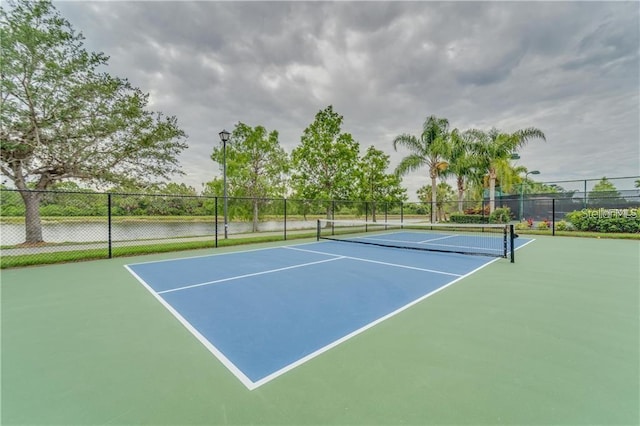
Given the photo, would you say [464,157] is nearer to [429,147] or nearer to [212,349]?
[429,147]

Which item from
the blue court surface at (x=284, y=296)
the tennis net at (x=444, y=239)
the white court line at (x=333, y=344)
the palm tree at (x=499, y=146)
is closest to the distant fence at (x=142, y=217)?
the tennis net at (x=444, y=239)

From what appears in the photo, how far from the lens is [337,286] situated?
4.79 meters

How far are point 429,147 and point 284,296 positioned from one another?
56.0 feet

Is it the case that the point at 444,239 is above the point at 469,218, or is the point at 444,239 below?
below

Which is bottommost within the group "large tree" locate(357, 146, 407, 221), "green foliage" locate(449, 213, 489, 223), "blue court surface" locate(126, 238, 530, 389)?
"blue court surface" locate(126, 238, 530, 389)

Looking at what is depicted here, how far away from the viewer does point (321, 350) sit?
256cm

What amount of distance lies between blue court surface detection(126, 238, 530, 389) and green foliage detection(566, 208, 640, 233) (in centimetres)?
1154

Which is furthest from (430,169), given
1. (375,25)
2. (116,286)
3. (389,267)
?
(116,286)

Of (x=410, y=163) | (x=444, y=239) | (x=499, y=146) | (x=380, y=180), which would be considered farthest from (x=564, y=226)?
(x=380, y=180)

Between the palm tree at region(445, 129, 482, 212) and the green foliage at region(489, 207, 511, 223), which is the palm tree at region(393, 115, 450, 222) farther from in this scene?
the green foliage at region(489, 207, 511, 223)

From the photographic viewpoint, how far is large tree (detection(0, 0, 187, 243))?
26.3 feet

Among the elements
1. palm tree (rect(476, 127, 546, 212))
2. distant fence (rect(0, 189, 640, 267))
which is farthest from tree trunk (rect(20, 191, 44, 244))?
palm tree (rect(476, 127, 546, 212))

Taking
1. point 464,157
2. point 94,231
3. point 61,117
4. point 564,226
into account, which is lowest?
point 94,231

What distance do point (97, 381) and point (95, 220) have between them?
12.9m
